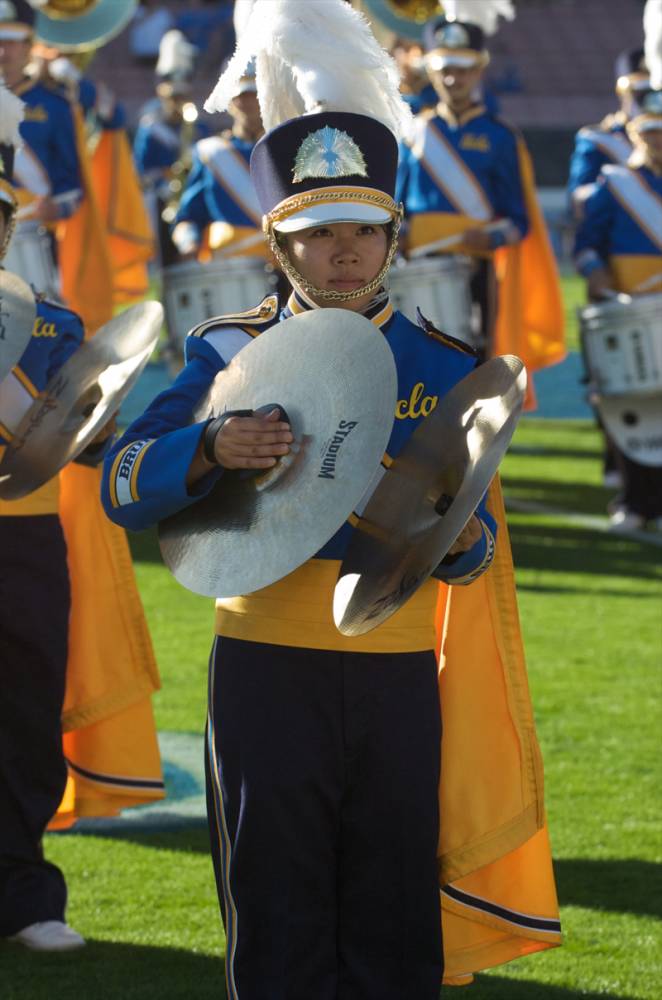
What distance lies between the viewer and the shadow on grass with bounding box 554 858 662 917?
4250 mm

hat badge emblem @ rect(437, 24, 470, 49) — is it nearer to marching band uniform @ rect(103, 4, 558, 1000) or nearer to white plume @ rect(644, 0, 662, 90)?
white plume @ rect(644, 0, 662, 90)

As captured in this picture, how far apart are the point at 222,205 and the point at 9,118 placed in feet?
14.9

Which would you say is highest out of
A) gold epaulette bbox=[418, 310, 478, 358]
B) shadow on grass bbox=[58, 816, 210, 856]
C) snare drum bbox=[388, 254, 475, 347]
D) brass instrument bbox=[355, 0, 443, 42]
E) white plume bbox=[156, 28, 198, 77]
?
white plume bbox=[156, 28, 198, 77]

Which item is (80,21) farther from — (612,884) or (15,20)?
(612,884)

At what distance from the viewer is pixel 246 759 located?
2.87 meters

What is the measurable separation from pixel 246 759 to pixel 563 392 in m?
12.0

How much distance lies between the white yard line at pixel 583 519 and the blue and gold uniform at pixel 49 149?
2.57 metres

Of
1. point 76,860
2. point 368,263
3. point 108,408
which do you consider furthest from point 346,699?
point 76,860

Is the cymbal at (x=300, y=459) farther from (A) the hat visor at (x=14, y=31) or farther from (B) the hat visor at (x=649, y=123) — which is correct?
(B) the hat visor at (x=649, y=123)

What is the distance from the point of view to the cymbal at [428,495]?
2635mm

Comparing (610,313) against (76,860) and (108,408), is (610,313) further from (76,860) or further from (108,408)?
(108,408)

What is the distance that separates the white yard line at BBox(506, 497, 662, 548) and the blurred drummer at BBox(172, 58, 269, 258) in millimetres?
2001

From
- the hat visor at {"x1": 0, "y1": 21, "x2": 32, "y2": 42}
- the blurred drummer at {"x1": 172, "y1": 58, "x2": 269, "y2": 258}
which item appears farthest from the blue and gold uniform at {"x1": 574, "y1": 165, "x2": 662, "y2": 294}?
the hat visor at {"x1": 0, "y1": 21, "x2": 32, "y2": 42}

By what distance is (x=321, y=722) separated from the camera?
9.36 ft
